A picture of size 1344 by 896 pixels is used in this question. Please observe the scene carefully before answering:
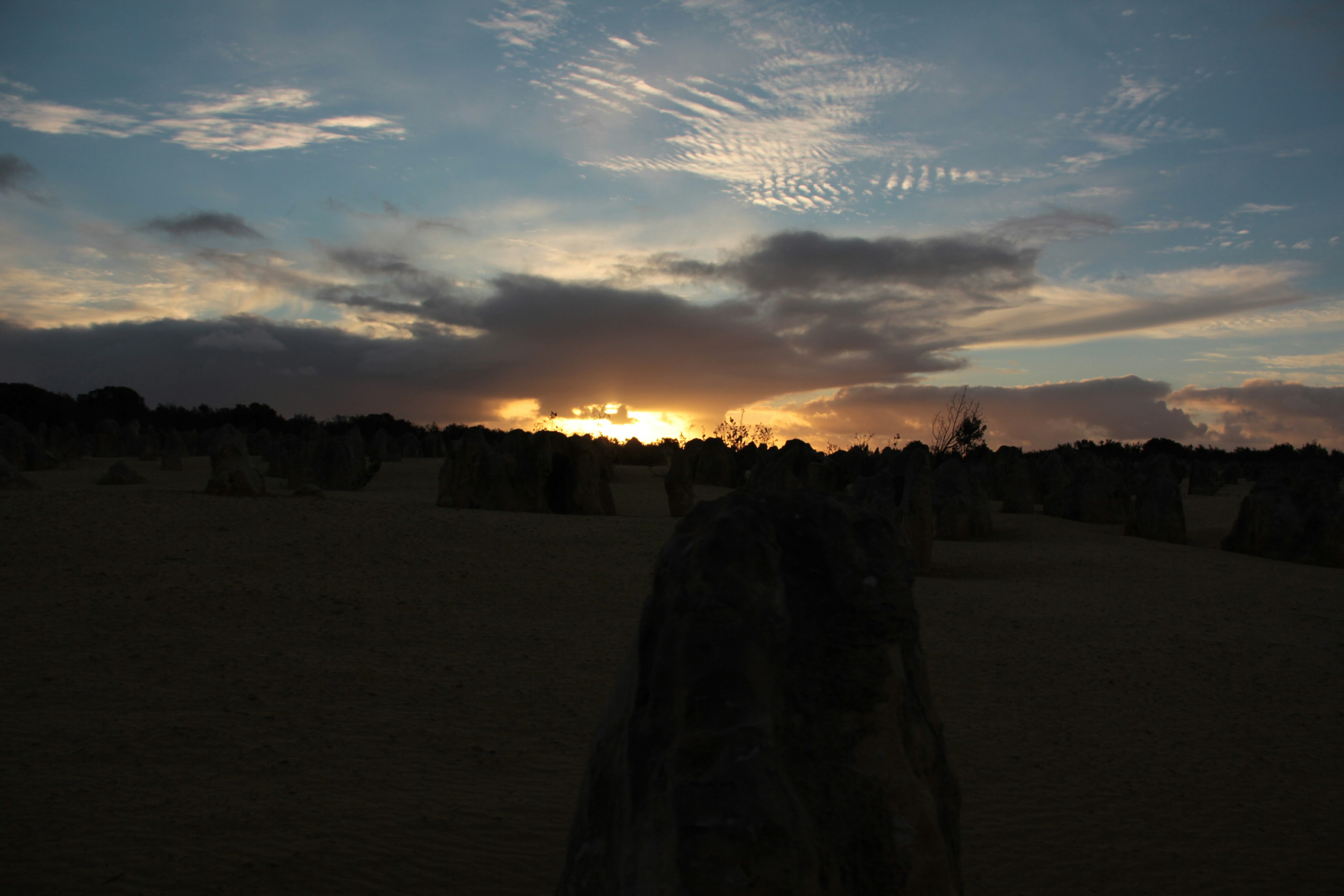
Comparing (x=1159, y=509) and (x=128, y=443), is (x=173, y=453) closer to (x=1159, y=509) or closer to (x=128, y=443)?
(x=128, y=443)

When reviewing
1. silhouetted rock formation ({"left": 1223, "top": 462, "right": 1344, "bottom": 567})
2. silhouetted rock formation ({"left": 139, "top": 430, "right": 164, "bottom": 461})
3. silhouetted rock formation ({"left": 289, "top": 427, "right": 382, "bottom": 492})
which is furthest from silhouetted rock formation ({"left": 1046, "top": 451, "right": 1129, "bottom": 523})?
silhouetted rock formation ({"left": 139, "top": 430, "right": 164, "bottom": 461})

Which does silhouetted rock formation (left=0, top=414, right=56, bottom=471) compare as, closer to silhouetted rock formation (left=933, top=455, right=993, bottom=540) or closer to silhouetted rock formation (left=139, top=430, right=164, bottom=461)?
silhouetted rock formation (left=139, top=430, right=164, bottom=461)

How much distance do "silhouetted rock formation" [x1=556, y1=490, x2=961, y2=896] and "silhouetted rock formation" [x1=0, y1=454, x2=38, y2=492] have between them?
1636 centimetres

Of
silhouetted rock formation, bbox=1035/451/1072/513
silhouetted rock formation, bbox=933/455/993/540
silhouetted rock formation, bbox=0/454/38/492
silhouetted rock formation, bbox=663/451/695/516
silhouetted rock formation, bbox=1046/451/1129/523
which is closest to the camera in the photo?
silhouetted rock formation, bbox=0/454/38/492

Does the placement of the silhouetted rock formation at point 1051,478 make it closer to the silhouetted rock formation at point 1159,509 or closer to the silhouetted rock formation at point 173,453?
the silhouetted rock formation at point 1159,509

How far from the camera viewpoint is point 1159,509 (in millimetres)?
16250

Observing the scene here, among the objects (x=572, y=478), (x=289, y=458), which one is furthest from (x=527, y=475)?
(x=289, y=458)

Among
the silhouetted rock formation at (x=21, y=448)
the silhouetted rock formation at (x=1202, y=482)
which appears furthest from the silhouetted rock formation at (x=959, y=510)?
the silhouetted rock formation at (x=21, y=448)

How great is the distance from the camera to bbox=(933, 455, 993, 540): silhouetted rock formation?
16.3 meters

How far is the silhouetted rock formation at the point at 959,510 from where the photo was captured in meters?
16.3

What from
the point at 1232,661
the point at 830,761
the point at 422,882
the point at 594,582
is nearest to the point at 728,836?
Answer: the point at 830,761

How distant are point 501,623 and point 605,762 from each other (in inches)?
233

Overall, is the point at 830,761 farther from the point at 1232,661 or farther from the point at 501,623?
the point at 1232,661

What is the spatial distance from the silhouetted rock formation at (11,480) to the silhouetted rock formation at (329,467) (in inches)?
276
